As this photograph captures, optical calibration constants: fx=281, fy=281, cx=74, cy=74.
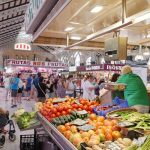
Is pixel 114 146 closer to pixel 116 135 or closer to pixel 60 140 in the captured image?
pixel 116 135

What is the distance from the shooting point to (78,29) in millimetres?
6531

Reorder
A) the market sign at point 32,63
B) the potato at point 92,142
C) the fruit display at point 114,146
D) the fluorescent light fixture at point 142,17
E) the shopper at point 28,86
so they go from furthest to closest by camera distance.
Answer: the market sign at point 32,63 < the shopper at point 28,86 < the fluorescent light fixture at point 142,17 < the potato at point 92,142 < the fruit display at point 114,146

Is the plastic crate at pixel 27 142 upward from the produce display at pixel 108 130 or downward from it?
downward

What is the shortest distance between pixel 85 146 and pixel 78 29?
4287 millimetres

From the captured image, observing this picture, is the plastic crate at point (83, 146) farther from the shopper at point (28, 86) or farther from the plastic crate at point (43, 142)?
the shopper at point (28, 86)

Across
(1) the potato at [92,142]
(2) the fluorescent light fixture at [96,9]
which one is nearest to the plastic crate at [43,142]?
(1) the potato at [92,142]

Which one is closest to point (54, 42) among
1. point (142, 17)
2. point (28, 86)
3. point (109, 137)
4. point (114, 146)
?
point (142, 17)

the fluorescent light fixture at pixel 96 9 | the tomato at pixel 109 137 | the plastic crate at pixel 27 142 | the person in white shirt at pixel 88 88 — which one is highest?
the fluorescent light fixture at pixel 96 9

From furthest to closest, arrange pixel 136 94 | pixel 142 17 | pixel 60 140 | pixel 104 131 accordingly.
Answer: pixel 136 94, pixel 142 17, pixel 60 140, pixel 104 131

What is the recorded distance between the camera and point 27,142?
17.9ft

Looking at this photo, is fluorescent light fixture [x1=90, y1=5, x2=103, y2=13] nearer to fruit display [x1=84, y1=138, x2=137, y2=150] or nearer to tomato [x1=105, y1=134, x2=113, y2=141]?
tomato [x1=105, y1=134, x2=113, y2=141]

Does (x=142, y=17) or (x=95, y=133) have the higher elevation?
(x=142, y=17)

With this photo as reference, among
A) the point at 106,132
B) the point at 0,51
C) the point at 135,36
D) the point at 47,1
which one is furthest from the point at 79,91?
the point at 0,51

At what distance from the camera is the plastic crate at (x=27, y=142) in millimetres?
5348
